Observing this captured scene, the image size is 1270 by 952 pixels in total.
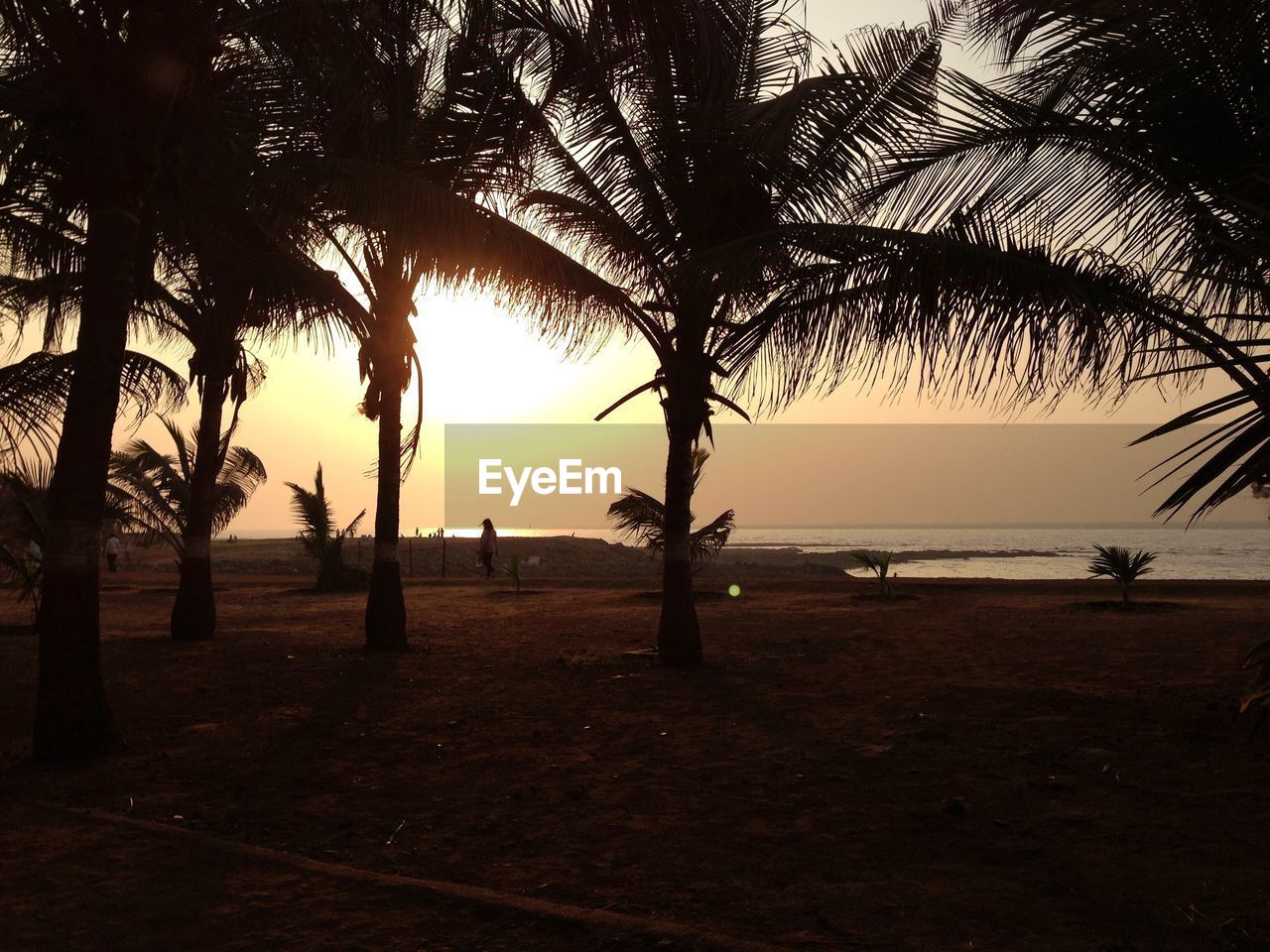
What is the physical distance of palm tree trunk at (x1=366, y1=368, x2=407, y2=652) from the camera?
11039 mm

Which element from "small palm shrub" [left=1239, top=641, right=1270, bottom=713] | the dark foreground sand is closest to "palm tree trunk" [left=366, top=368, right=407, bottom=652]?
the dark foreground sand

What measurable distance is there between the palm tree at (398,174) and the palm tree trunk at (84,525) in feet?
6.23

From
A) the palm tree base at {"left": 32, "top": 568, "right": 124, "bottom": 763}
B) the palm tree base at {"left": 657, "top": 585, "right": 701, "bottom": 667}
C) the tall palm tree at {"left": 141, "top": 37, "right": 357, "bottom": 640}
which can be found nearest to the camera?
the palm tree base at {"left": 32, "top": 568, "right": 124, "bottom": 763}

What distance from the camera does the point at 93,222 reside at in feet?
20.6

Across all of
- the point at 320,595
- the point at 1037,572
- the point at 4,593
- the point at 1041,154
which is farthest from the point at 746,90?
the point at 1037,572

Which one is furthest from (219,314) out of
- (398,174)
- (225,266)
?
(398,174)

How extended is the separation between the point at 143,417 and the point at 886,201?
8119 mm

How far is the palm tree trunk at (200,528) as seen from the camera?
39.4ft

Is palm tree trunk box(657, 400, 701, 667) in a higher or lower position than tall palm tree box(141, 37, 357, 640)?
lower

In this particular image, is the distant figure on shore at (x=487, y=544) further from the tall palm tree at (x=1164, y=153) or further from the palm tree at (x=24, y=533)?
the tall palm tree at (x=1164, y=153)

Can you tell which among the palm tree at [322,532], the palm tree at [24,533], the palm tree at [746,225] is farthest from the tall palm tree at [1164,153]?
the palm tree at [322,532]

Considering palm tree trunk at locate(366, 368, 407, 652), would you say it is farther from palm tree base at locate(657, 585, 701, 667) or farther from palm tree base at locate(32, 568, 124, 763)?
palm tree base at locate(32, 568, 124, 763)

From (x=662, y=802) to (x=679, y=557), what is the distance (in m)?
5.03

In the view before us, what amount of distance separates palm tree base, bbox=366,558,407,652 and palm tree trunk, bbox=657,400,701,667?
3101mm
